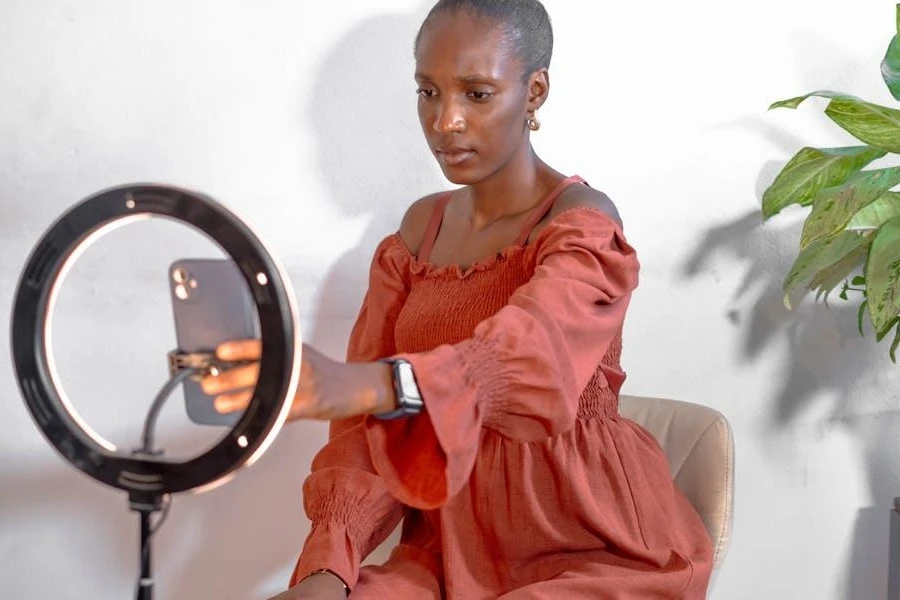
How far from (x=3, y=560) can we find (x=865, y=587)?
4.19 ft

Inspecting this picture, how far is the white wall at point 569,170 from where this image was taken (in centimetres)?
165

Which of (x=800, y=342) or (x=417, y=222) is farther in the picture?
(x=800, y=342)

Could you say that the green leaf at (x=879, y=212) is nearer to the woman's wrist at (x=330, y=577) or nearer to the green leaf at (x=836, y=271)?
Answer: the green leaf at (x=836, y=271)

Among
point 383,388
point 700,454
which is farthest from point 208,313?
point 700,454

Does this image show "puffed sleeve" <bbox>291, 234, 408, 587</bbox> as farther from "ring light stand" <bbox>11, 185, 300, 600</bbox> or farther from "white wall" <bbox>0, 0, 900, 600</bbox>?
"ring light stand" <bbox>11, 185, 300, 600</bbox>

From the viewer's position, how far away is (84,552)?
176 centimetres

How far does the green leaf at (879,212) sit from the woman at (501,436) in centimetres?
36

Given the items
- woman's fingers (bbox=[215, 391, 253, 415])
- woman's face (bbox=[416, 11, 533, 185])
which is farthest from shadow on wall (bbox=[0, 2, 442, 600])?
woman's fingers (bbox=[215, 391, 253, 415])

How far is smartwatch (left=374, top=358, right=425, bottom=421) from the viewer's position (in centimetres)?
88

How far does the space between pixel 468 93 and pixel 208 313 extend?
587mm

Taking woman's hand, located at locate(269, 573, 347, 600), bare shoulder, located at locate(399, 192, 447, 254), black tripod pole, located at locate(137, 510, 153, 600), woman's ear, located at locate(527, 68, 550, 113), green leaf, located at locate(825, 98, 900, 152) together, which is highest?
woman's ear, located at locate(527, 68, 550, 113)

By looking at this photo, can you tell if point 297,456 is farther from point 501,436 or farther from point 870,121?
point 870,121

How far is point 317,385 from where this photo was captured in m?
0.83

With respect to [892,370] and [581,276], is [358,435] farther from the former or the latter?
[892,370]
